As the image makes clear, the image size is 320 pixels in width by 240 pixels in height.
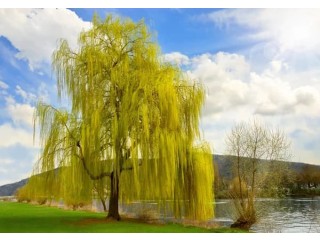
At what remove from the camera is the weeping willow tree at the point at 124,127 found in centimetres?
926

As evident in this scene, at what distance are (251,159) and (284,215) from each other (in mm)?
2598

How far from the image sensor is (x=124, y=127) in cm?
930

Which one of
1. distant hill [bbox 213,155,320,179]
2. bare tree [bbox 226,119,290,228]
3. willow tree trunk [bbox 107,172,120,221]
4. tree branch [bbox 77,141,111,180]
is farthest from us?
distant hill [bbox 213,155,320,179]

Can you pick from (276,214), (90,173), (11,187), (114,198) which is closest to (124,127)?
(90,173)

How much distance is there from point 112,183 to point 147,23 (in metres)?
3.81

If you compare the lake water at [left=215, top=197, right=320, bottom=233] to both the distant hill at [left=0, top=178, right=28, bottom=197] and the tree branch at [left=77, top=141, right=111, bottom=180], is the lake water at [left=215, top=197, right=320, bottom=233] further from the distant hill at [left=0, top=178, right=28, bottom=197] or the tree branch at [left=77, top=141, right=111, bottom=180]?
the distant hill at [left=0, top=178, right=28, bottom=197]

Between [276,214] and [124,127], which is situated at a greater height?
[124,127]

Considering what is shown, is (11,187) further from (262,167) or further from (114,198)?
(262,167)

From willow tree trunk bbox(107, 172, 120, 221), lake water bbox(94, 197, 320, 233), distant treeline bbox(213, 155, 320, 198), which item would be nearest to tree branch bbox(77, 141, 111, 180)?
willow tree trunk bbox(107, 172, 120, 221)

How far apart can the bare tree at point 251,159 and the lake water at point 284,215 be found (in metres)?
0.51

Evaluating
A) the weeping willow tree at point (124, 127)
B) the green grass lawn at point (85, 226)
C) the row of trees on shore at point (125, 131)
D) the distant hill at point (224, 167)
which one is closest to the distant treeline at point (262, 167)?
the distant hill at point (224, 167)

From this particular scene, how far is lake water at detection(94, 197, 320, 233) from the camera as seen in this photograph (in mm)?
10258

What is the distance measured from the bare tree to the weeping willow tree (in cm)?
126

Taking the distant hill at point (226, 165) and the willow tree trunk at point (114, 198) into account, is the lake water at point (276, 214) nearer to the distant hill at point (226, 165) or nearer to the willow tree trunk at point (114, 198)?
the willow tree trunk at point (114, 198)
